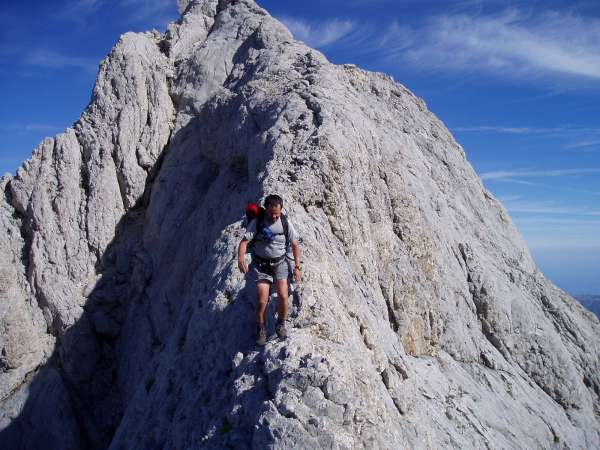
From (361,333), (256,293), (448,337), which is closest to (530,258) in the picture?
(448,337)

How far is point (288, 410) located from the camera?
690cm

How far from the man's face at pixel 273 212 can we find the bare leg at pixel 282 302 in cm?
111

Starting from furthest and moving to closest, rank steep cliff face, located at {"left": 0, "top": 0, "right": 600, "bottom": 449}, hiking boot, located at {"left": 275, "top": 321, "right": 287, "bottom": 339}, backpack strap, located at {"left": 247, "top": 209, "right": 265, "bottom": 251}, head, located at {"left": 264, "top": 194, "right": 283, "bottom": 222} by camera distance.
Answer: backpack strap, located at {"left": 247, "top": 209, "right": 265, "bottom": 251}, head, located at {"left": 264, "top": 194, "right": 283, "bottom": 222}, steep cliff face, located at {"left": 0, "top": 0, "right": 600, "bottom": 449}, hiking boot, located at {"left": 275, "top": 321, "right": 287, "bottom": 339}

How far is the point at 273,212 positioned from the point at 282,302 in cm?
152

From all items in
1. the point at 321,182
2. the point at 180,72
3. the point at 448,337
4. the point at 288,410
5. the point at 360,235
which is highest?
the point at 180,72

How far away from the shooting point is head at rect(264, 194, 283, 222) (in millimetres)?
8359

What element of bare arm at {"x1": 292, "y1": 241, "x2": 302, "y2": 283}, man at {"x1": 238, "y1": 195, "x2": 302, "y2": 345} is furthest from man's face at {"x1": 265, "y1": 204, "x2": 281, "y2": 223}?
bare arm at {"x1": 292, "y1": 241, "x2": 302, "y2": 283}

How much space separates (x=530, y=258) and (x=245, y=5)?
18015mm

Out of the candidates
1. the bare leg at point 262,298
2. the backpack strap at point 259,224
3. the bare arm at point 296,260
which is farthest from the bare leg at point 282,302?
the backpack strap at point 259,224

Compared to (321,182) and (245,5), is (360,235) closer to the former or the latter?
(321,182)

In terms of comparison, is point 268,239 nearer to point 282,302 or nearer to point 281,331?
point 282,302

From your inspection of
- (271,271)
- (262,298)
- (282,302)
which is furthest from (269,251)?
(282,302)

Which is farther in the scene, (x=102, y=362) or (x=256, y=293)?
(x=102, y=362)

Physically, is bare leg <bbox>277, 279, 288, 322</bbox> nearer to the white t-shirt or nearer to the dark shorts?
the dark shorts
